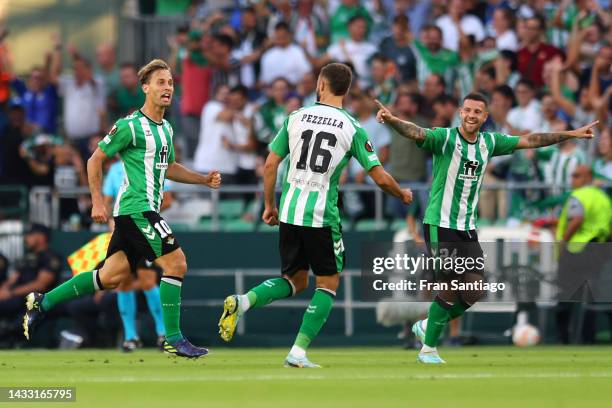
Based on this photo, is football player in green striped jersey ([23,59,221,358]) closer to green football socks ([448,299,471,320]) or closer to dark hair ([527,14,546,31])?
green football socks ([448,299,471,320])

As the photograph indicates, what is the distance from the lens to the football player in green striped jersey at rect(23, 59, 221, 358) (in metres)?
12.1

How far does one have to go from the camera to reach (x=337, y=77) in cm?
1129

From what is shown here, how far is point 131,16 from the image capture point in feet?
82.5

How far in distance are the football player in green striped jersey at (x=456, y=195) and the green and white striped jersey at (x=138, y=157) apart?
7.14 ft

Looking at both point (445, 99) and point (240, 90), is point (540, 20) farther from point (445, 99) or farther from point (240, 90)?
point (240, 90)

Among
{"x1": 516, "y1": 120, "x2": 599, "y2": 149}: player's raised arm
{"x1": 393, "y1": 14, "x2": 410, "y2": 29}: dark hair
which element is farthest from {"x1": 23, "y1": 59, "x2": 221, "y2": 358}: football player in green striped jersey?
{"x1": 393, "y1": 14, "x2": 410, "y2": 29}: dark hair

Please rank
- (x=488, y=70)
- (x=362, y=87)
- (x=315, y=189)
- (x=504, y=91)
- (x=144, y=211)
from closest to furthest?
(x=315, y=189)
(x=144, y=211)
(x=504, y=91)
(x=488, y=70)
(x=362, y=87)

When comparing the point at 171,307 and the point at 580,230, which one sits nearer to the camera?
the point at 171,307

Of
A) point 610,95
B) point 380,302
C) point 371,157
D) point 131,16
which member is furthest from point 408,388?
point 131,16

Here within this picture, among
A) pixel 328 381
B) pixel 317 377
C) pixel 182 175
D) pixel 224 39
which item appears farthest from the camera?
pixel 224 39

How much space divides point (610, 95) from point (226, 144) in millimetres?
5205

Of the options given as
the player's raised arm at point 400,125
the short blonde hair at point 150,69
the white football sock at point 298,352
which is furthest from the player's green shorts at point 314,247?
the short blonde hair at point 150,69

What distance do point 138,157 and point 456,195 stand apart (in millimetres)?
2654

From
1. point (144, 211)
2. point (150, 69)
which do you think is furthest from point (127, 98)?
point (144, 211)
